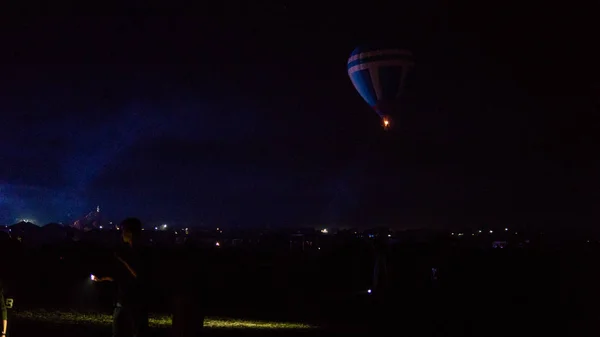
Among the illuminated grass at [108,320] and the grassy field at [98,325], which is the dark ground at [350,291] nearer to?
the grassy field at [98,325]

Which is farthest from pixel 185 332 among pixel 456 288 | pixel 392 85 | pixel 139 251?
pixel 392 85

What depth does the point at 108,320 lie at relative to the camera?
21141 mm

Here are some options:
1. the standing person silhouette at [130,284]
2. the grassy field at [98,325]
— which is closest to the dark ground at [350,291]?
the grassy field at [98,325]

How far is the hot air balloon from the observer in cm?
4825

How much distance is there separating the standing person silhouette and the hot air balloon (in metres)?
39.1

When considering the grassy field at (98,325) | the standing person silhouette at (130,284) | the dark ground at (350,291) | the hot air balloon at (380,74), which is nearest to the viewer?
the standing person silhouette at (130,284)

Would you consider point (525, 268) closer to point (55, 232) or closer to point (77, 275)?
point (77, 275)

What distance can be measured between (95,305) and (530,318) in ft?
44.8

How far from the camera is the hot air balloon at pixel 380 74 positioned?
48250mm

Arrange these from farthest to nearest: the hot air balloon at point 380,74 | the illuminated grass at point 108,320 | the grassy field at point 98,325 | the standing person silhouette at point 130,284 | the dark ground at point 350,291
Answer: the hot air balloon at point 380,74 < the dark ground at point 350,291 < the illuminated grass at point 108,320 < the grassy field at point 98,325 < the standing person silhouette at point 130,284

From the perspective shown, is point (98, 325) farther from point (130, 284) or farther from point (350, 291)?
point (350, 291)

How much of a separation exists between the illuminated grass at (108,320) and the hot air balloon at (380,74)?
91.5 ft

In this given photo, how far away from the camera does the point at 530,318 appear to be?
79.3 ft

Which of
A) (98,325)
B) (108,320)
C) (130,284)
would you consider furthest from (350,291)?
(130,284)
